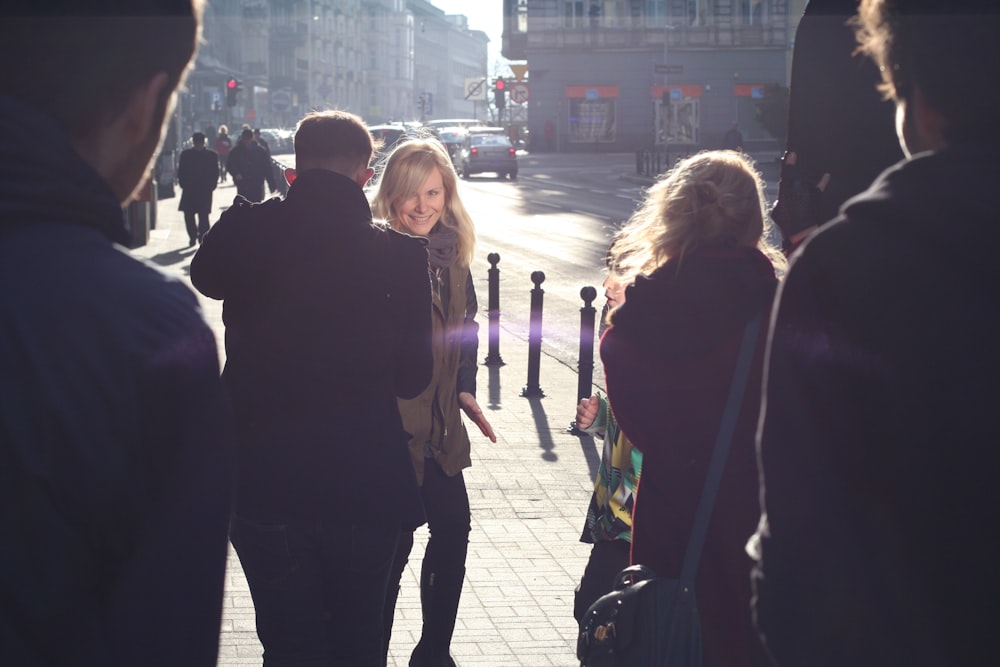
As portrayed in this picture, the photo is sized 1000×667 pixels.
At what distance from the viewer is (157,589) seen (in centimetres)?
160

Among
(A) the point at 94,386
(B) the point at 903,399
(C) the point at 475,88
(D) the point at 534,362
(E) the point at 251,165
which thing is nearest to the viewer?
(A) the point at 94,386

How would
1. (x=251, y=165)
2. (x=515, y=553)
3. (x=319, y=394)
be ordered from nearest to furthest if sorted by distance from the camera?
(x=319, y=394), (x=515, y=553), (x=251, y=165)

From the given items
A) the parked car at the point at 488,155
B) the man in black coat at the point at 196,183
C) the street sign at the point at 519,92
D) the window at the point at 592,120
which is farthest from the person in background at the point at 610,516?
the window at the point at 592,120

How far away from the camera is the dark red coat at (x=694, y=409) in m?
2.94

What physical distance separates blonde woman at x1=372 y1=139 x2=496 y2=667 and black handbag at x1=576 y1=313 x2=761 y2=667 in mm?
1362

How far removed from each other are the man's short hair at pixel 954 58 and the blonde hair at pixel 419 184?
2646 mm

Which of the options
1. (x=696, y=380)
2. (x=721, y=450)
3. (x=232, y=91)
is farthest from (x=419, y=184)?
(x=232, y=91)

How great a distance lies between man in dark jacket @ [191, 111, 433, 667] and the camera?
3150 millimetres

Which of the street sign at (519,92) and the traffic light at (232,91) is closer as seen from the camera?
the traffic light at (232,91)

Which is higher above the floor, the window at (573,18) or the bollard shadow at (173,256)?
the window at (573,18)

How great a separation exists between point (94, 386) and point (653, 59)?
65.2 meters

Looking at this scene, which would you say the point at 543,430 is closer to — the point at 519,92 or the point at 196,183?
the point at 196,183

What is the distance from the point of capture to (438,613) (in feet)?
14.6

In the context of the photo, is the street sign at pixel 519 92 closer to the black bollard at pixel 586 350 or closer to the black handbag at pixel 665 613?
the black bollard at pixel 586 350
